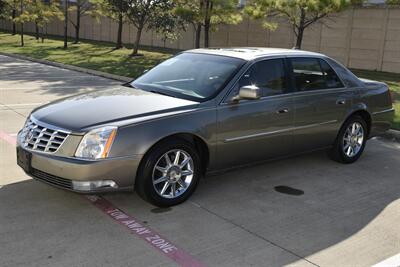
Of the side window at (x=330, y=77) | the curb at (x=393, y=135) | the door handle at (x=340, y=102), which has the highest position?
the side window at (x=330, y=77)

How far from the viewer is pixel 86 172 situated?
4297 millimetres

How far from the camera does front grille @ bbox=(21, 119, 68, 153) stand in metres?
4.45

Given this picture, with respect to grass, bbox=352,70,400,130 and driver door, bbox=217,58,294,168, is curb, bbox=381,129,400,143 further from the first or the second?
driver door, bbox=217,58,294,168

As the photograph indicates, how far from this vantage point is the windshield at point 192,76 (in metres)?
5.26

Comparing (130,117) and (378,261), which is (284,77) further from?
(378,261)

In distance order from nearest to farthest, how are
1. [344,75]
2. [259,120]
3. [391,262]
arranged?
[391,262] < [259,120] < [344,75]

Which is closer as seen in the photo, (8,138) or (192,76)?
(192,76)

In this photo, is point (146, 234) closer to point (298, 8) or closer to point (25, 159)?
point (25, 159)

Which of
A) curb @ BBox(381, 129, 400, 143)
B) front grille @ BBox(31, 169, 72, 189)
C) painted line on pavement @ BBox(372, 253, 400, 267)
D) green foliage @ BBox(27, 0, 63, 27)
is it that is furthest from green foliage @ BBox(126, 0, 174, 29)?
painted line on pavement @ BBox(372, 253, 400, 267)

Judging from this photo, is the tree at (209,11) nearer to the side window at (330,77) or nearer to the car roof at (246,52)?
the side window at (330,77)

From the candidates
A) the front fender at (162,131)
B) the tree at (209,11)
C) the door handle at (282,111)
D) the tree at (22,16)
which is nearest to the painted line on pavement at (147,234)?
the front fender at (162,131)

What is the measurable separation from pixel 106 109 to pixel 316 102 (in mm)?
2665

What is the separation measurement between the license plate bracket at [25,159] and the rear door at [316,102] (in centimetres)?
299

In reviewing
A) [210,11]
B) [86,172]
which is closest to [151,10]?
[210,11]
